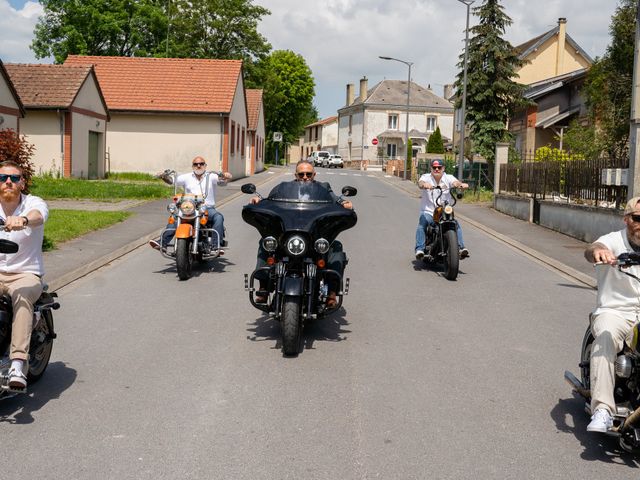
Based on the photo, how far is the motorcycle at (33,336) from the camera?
16.3 ft

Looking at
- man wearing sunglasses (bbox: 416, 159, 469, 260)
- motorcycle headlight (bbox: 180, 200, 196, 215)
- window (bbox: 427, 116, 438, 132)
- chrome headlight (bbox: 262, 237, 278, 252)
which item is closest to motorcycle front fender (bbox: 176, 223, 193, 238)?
motorcycle headlight (bbox: 180, 200, 196, 215)

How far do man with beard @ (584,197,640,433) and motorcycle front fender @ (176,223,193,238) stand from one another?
6.60 metres

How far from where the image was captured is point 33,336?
17.9ft

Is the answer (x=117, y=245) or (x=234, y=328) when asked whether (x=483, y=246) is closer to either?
(x=117, y=245)

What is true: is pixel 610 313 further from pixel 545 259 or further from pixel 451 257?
pixel 545 259

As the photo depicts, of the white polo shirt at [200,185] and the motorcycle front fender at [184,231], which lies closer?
the motorcycle front fender at [184,231]

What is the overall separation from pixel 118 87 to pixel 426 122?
57741mm

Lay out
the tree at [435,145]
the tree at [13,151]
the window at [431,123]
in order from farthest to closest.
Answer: the window at [431,123]
the tree at [435,145]
the tree at [13,151]

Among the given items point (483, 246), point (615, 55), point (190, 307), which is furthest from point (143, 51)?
point (190, 307)

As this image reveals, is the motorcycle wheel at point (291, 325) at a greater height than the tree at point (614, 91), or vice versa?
the tree at point (614, 91)

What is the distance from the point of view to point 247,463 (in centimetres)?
422

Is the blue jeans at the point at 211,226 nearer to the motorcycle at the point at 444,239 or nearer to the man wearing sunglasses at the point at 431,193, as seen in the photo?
the man wearing sunglasses at the point at 431,193

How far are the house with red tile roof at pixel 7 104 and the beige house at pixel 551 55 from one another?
4278 centimetres

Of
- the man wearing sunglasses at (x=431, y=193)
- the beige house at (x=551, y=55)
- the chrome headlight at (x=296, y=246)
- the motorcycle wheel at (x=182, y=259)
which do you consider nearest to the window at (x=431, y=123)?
the beige house at (x=551, y=55)
